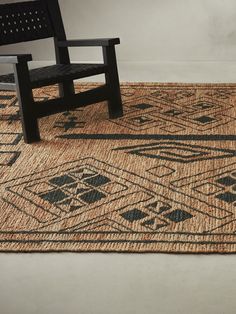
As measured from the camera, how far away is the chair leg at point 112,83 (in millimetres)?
3641

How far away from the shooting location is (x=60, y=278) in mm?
2014

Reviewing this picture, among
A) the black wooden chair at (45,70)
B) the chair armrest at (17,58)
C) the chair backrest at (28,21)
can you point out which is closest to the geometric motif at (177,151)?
the black wooden chair at (45,70)

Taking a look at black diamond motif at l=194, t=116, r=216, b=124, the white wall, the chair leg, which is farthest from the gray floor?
the white wall

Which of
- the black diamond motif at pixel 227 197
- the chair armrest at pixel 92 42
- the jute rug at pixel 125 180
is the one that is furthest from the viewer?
the chair armrest at pixel 92 42

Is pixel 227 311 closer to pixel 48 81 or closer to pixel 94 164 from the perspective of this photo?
pixel 94 164

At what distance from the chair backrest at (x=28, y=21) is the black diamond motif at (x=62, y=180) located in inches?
52.9

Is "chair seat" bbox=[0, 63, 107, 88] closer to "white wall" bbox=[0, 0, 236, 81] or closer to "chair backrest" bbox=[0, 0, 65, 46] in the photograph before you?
"chair backrest" bbox=[0, 0, 65, 46]

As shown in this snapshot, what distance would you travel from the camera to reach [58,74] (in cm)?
343

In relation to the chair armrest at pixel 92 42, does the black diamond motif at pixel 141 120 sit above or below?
below

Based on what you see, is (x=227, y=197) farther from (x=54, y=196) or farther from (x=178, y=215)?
(x=54, y=196)

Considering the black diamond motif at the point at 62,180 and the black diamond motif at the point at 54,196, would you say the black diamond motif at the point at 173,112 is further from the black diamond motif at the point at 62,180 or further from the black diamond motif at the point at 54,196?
the black diamond motif at the point at 54,196

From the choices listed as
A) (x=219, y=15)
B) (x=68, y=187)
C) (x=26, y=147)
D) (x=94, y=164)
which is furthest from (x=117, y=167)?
(x=219, y=15)

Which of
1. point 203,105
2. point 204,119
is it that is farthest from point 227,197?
point 203,105

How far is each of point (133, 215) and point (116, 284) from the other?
0.45m
